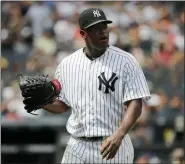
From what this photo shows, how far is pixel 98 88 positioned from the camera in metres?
4.49

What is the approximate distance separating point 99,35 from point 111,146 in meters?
0.86

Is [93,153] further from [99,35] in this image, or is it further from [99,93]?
[99,35]

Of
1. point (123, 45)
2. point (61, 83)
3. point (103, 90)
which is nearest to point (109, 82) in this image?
point (103, 90)

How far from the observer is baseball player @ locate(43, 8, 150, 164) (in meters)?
4.43

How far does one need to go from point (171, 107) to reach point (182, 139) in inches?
28.1

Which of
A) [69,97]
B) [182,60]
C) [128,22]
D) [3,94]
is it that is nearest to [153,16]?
[128,22]

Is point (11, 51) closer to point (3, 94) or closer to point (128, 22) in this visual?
point (3, 94)

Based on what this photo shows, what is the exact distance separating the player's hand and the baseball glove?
22.3 inches

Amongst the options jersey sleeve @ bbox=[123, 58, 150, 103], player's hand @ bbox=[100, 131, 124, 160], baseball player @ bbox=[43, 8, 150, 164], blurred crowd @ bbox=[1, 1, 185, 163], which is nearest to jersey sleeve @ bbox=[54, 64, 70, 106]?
baseball player @ bbox=[43, 8, 150, 164]

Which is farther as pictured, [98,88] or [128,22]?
[128,22]

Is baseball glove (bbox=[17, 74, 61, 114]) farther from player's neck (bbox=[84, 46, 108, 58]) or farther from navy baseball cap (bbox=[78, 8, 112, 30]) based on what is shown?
navy baseball cap (bbox=[78, 8, 112, 30])

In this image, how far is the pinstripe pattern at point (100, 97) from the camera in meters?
4.44

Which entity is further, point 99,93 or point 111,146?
point 99,93

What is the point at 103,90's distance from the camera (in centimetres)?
448
